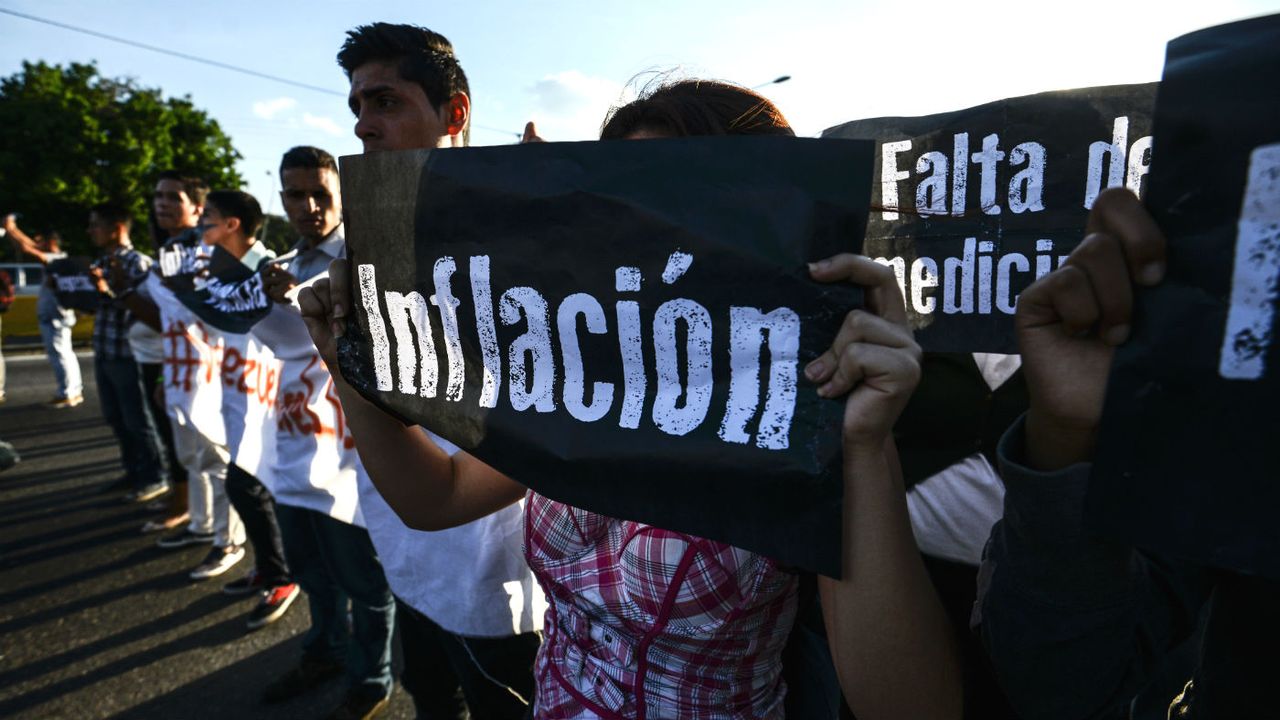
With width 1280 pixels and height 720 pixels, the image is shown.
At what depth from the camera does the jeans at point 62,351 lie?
24.6ft

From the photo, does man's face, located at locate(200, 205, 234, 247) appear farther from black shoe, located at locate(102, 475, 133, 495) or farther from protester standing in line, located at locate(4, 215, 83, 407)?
protester standing in line, located at locate(4, 215, 83, 407)

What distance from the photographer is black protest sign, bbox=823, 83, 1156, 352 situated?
1430 mm

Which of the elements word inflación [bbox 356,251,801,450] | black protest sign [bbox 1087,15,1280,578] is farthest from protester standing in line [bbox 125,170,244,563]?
black protest sign [bbox 1087,15,1280,578]

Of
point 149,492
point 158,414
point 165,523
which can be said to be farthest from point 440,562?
point 149,492

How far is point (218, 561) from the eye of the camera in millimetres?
3842

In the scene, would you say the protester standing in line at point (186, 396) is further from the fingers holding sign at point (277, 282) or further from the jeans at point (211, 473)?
the fingers holding sign at point (277, 282)

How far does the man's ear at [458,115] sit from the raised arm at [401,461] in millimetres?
1053

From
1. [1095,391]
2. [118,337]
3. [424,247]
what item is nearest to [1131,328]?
[1095,391]

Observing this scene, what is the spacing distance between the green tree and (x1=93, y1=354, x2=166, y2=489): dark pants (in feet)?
73.3

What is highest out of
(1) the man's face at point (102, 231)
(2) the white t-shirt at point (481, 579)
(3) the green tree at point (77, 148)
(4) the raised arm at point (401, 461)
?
(3) the green tree at point (77, 148)

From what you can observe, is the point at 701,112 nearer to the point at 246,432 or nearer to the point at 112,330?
the point at 246,432

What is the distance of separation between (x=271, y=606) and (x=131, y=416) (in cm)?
248

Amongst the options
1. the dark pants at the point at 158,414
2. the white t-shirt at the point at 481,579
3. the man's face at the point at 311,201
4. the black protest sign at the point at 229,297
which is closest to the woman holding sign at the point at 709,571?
the white t-shirt at the point at 481,579

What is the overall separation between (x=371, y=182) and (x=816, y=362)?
747mm
